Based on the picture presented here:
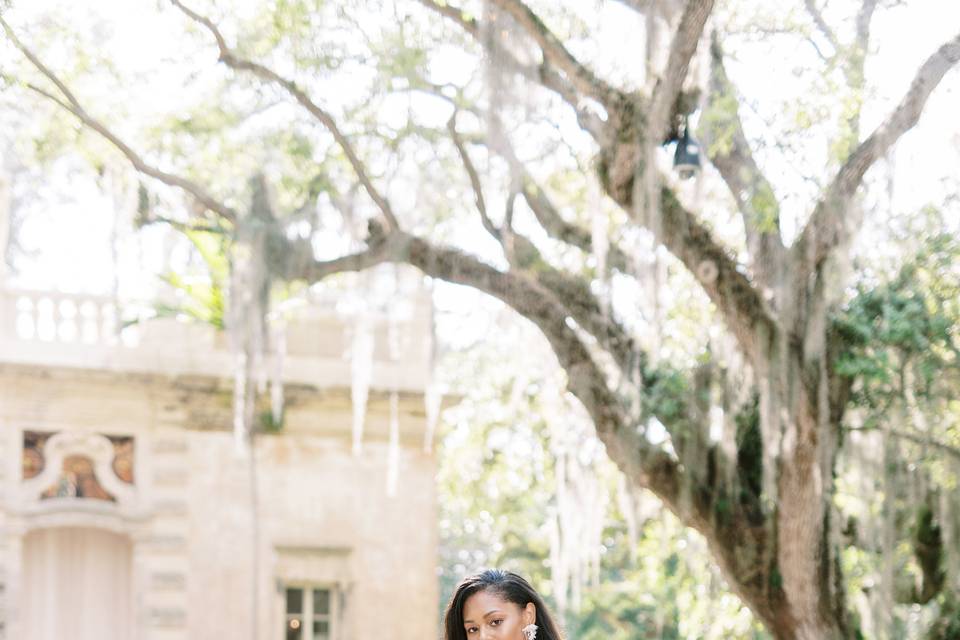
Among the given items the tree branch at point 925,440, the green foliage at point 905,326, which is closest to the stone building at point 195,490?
the tree branch at point 925,440

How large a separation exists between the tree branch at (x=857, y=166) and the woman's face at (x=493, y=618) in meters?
7.53

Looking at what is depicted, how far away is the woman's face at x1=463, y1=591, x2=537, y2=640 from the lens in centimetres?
385

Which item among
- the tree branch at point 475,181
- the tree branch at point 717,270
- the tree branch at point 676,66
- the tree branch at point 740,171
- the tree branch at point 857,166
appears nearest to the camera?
the tree branch at point 676,66

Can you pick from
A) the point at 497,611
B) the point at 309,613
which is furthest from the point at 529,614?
the point at 309,613

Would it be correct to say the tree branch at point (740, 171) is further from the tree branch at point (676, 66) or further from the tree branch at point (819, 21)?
the tree branch at point (819, 21)

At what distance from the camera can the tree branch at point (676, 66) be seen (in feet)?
33.9

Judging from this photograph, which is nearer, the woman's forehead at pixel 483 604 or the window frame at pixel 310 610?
the woman's forehead at pixel 483 604

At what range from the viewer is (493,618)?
12.7ft

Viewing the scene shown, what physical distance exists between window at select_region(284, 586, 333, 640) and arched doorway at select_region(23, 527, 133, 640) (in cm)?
146

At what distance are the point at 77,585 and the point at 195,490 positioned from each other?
1.31 meters

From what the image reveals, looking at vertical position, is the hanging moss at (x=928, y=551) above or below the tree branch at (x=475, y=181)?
below

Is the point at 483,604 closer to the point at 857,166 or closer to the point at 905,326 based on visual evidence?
the point at 857,166

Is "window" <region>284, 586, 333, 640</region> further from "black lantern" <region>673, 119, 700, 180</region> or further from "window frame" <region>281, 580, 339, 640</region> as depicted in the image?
"black lantern" <region>673, 119, 700, 180</region>

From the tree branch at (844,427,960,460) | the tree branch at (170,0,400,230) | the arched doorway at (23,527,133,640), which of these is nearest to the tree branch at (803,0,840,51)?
the tree branch at (844,427,960,460)
